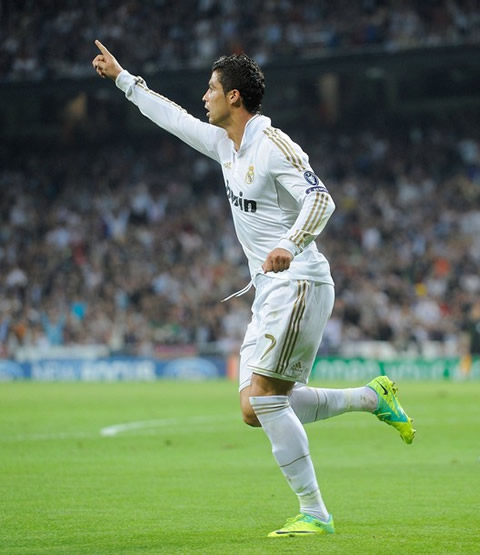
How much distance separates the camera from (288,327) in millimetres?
6199

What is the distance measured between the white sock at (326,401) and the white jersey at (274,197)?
77 cm

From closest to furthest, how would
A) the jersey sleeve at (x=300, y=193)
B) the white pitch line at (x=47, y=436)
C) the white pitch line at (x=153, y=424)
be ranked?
the jersey sleeve at (x=300, y=193)
the white pitch line at (x=47, y=436)
the white pitch line at (x=153, y=424)

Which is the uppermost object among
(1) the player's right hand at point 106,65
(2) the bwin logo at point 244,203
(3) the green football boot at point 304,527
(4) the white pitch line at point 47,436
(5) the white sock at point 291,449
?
(1) the player's right hand at point 106,65

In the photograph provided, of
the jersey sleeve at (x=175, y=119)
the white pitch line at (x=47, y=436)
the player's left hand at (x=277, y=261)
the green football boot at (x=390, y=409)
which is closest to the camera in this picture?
the player's left hand at (x=277, y=261)

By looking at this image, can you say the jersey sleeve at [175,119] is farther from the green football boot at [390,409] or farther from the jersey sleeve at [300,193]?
the green football boot at [390,409]

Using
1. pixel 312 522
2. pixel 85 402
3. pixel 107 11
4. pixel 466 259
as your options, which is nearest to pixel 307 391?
pixel 312 522

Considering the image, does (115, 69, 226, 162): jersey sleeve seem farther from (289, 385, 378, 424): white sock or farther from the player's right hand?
(289, 385, 378, 424): white sock

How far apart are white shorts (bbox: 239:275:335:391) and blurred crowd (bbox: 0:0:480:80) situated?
84.4ft

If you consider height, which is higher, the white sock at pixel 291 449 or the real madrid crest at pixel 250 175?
the real madrid crest at pixel 250 175

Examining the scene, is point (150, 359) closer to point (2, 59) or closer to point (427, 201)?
point (427, 201)

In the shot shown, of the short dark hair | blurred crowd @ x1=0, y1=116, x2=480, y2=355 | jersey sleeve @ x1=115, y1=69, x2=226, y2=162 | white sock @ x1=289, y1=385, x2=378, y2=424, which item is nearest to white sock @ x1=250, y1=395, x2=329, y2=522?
white sock @ x1=289, y1=385, x2=378, y2=424

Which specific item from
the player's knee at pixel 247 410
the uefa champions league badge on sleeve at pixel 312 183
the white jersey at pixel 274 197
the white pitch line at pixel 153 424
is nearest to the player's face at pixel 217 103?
the white jersey at pixel 274 197

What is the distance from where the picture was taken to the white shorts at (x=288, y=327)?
6199 mm

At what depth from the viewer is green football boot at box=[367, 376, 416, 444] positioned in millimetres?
7066
